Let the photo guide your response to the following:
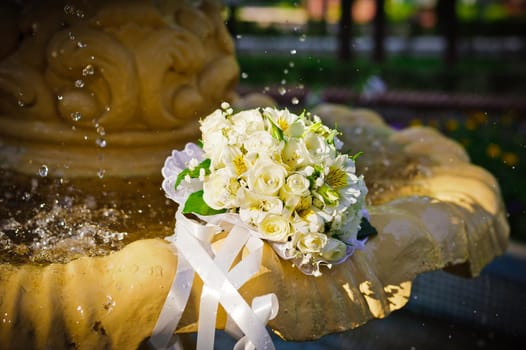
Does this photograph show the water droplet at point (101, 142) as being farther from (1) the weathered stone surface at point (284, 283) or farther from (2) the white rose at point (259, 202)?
(2) the white rose at point (259, 202)

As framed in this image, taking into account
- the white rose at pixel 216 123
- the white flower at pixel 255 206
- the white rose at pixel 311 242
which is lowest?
the white rose at pixel 311 242

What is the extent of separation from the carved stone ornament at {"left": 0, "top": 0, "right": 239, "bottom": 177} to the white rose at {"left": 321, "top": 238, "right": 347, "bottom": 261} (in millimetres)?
1228

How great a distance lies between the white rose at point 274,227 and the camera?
1.81 m

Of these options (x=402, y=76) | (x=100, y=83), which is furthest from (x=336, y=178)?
(x=402, y=76)

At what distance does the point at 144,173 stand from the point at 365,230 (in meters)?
1.19

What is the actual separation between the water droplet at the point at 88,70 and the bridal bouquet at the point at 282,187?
0.90 metres

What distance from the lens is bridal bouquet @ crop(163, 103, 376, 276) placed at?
181 cm

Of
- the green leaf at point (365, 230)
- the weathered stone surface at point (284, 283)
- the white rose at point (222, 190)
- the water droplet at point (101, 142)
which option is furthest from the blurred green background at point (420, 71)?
the white rose at point (222, 190)

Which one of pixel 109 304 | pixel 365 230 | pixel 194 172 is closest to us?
pixel 109 304

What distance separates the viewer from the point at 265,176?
1.81 metres

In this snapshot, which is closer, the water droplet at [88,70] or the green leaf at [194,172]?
the green leaf at [194,172]

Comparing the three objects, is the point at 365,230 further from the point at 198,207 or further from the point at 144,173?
the point at 144,173

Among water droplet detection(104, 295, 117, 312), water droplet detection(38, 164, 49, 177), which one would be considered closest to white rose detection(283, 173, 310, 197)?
water droplet detection(104, 295, 117, 312)

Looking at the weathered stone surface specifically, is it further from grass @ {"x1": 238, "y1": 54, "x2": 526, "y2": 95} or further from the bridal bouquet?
grass @ {"x1": 238, "y1": 54, "x2": 526, "y2": 95}
